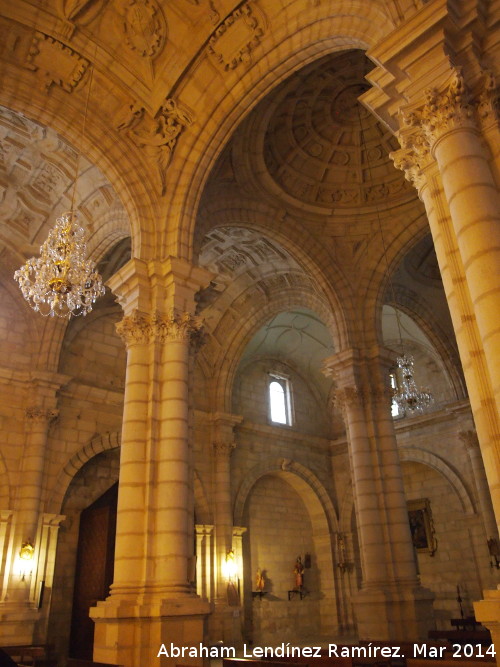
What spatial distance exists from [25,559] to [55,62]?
37.8 ft

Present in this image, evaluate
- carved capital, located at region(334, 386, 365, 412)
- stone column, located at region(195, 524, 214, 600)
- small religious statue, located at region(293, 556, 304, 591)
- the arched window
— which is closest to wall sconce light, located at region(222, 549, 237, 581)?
stone column, located at region(195, 524, 214, 600)

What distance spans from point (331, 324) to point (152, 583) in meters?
8.56

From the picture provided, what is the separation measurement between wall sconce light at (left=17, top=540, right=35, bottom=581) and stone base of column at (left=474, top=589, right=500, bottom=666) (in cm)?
1201

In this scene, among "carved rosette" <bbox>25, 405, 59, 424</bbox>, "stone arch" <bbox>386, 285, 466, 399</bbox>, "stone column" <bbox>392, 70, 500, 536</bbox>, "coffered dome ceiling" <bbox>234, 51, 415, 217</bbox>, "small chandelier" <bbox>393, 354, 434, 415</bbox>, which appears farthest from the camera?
"stone arch" <bbox>386, 285, 466, 399</bbox>

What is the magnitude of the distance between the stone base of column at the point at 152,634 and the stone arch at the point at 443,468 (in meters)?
12.6

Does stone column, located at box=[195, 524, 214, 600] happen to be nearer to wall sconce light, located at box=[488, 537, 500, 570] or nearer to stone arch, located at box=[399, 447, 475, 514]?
stone arch, located at box=[399, 447, 475, 514]

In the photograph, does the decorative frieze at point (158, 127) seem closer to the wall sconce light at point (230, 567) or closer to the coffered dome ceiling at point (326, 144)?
the coffered dome ceiling at point (326, 144)

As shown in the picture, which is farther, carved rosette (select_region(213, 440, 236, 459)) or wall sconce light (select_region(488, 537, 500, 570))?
carved rosette (select_region(213, 440, 236, 459))

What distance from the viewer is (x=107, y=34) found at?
36.5ft

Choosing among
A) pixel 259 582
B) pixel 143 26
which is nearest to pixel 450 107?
pixel 143 26

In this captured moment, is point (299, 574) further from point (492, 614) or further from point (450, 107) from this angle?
point (450, 107)

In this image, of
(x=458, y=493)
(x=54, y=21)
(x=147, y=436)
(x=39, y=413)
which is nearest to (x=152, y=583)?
(x=147, y=436)

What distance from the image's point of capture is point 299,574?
20.3 metres

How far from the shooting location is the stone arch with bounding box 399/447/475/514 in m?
18.4
